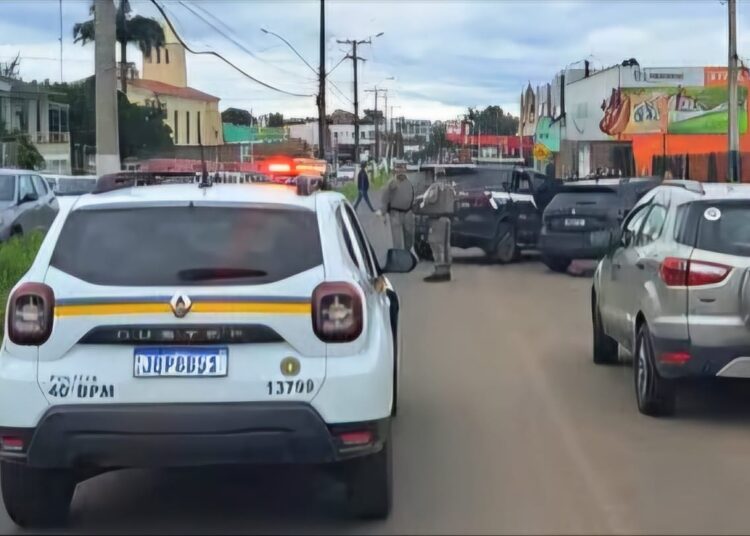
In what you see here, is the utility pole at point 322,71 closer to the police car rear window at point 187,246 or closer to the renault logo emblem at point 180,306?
the police car rear window at point 187,246

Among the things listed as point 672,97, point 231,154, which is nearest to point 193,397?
point 672,97

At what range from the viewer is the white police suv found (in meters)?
5.47

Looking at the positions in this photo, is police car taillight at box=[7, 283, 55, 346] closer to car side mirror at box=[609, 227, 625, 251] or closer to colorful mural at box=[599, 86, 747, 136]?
car side mirror at box=[609, 227, 625, 251]

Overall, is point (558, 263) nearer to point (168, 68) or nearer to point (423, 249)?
point (423, 249)

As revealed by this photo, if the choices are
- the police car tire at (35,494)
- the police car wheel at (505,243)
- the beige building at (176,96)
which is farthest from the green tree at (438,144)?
the police car tire at (35,494)

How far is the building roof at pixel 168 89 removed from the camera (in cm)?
8025

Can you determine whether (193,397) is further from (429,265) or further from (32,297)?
(429,265)

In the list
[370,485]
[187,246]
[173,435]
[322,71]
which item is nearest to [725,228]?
[370,485]

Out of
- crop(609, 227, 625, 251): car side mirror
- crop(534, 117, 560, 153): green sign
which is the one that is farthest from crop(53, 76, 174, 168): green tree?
crop(609, 227, 625, 251): car side mirror

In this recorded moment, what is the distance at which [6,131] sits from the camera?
60875mm

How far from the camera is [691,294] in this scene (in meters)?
8.36

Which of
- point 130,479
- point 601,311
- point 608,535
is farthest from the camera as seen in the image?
point 601,311

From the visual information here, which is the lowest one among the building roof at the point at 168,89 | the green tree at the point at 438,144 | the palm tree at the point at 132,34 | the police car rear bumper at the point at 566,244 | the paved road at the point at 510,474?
the paved road at the point at 510,474

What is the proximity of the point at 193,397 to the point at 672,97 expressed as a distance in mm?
57846
